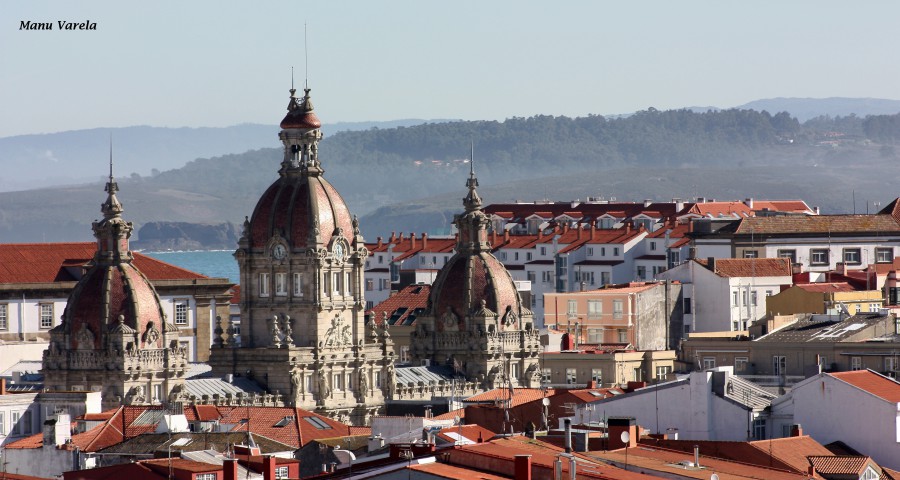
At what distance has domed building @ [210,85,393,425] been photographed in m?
125

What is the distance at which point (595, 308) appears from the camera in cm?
15325

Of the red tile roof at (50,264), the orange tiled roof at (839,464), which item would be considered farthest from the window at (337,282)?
the orange tiled roof at (839,464)

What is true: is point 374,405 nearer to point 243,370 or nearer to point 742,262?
point 243,370

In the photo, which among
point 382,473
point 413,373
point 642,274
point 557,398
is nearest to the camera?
point 382,473

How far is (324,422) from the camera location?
10256cm

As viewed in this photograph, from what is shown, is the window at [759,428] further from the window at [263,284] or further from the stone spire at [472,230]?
the stone spire at [472,230]

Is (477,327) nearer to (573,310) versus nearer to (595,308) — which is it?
(595,308)

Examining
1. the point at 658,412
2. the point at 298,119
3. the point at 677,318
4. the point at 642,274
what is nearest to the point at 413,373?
the point at 298,119

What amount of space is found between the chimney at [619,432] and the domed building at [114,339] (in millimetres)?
43654

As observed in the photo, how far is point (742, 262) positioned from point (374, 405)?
3781cm

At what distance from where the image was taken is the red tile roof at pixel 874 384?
81.3 meters

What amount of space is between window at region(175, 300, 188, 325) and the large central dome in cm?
2132

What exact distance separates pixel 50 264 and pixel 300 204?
28763 millimetres

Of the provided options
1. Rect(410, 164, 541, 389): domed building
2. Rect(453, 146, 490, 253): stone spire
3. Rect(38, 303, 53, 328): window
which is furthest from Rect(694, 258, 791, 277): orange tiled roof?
Rect(38, 303, 53, 328): window
